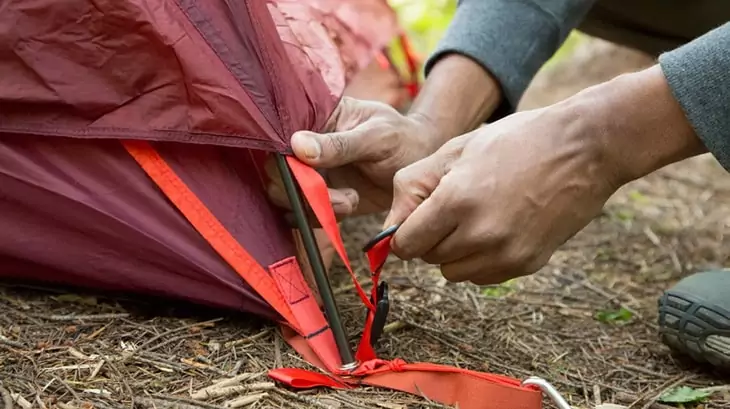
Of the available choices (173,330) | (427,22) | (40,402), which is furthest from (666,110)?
(427,22)

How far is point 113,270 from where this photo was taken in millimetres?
1298

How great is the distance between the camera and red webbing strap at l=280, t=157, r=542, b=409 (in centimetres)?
110

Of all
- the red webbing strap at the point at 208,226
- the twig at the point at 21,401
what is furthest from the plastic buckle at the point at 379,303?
the twig at the point at 21,401

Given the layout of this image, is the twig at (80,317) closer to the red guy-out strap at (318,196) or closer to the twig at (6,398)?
the twig at (6,398)

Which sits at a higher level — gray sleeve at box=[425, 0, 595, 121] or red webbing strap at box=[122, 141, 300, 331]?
gray sleeve at box=[425, 0, 595, 121]

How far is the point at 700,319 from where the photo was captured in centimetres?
130

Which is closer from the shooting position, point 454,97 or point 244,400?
point 244,400

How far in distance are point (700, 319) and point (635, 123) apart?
0.40m

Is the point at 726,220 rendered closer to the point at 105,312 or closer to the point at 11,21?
the point at 105,312

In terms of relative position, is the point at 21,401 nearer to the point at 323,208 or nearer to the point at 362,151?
the point at 323,208

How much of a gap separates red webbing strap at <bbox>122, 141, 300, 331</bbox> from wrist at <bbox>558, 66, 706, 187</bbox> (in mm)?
553

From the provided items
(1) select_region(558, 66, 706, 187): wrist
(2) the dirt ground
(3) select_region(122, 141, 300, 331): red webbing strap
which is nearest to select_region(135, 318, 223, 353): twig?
(2) the dirt ground

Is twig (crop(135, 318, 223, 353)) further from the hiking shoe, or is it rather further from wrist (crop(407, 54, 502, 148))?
the hiking shoe

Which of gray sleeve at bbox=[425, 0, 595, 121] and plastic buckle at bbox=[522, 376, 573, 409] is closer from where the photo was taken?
plastic buckle at bbox=[522, 376, 573, 409]
